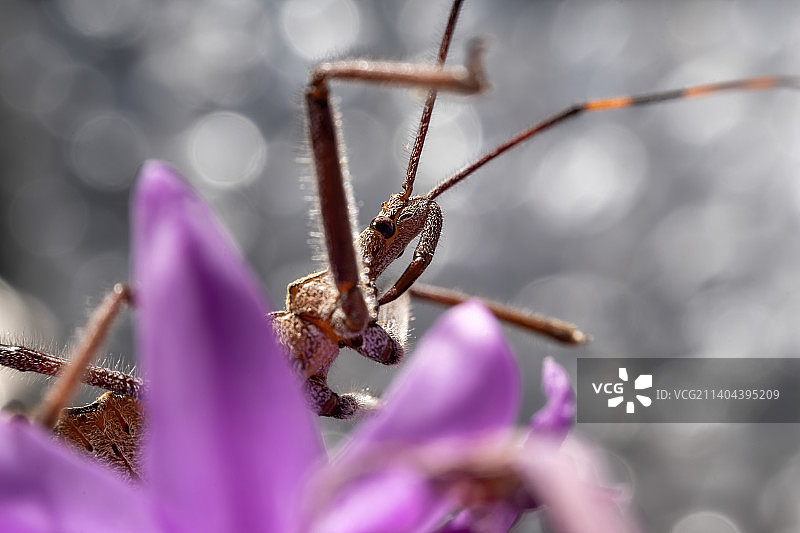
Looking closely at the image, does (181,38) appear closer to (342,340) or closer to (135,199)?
(342,340)

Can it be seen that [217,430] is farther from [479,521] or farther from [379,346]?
[379,346]

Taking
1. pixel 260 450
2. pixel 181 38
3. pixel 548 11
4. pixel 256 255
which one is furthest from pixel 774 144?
pixel 260 450

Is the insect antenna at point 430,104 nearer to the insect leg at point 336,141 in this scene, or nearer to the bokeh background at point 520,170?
the insect leg at point 336,141

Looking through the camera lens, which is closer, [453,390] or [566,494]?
[566,494]

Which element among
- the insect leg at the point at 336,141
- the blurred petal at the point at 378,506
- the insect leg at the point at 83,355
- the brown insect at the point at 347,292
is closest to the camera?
the blurred petal at the point at 378,506

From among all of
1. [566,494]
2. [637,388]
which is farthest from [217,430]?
[637,388]

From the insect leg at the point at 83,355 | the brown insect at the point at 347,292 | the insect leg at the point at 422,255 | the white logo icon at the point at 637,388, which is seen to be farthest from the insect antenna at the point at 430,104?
the white logo icon at the point at 637,388
